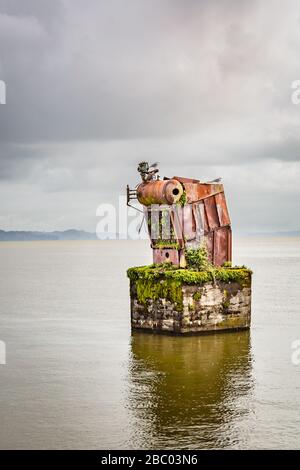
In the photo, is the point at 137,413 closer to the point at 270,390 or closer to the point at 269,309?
the point at 270,390

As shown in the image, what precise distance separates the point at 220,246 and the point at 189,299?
4964 mm

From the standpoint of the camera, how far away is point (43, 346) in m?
36.8

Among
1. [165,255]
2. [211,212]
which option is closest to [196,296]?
[165,255]

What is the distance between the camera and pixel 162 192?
36.5 metres

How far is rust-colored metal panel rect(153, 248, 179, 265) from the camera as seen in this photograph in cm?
3719

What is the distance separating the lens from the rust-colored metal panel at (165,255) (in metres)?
37.2

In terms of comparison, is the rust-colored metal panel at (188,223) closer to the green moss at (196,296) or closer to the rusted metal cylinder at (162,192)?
the rusted metal cylinder at (162,192)

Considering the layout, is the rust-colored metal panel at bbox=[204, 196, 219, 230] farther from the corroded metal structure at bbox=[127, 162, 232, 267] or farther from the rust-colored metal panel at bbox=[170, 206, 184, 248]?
the rust-colored metal panel at bbox=[170, 206, 184, 248]

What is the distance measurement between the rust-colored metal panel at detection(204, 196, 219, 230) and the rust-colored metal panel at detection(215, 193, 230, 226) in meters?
0.22

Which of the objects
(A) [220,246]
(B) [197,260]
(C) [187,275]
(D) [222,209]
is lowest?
(C) [187,275]

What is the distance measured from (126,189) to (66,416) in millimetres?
16944

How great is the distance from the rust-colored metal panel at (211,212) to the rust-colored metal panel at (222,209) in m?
0.22

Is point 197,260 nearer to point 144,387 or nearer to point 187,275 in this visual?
point 187,275
